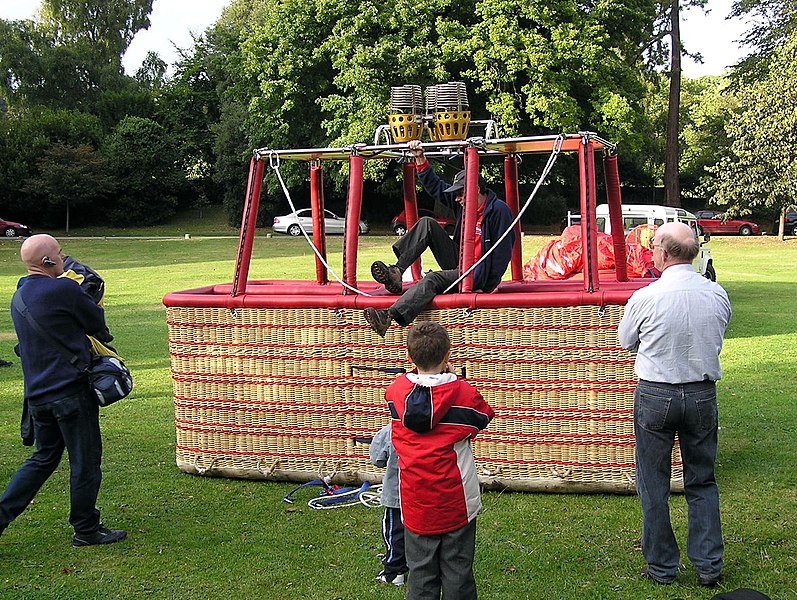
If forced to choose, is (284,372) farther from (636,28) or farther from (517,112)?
(636,28)

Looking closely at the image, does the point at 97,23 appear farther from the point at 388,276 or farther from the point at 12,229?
the point at 388,276

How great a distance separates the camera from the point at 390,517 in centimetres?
447

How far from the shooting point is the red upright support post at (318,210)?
704 centimetres

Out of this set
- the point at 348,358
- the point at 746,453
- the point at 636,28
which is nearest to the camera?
the point at 348,358

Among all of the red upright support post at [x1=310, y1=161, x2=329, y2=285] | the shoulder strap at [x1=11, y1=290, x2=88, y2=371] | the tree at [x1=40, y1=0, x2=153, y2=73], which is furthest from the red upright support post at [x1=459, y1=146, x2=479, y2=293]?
the tree at [x1=40, y1=0, x2=153, y2=73]

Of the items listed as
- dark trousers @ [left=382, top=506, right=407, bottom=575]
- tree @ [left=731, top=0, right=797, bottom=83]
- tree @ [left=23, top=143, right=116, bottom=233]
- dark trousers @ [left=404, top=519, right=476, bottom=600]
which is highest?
tree @ [left=731, top=0, right=797, bottom=83]

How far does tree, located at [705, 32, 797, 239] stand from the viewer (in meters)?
35.4

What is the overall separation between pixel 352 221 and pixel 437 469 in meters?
2.94

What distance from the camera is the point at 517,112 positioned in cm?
3447

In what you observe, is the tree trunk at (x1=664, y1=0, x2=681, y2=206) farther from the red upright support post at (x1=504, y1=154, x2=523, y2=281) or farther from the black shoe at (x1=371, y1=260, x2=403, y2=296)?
the black shoe at (x1=371, y1=260, x2=403, y2=296)

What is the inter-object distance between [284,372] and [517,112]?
29671 mm

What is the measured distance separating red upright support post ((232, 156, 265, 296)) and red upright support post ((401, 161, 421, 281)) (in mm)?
1086

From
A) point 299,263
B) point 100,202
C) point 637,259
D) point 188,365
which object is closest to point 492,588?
point 188,365

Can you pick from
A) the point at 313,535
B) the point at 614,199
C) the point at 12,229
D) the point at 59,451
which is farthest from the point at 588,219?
the point at 12,229
